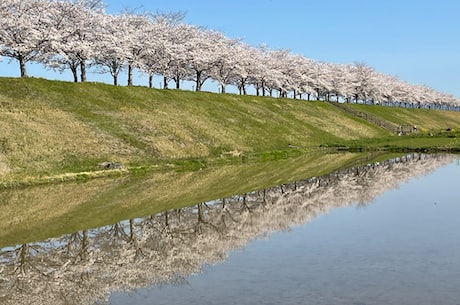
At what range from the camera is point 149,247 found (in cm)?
1736

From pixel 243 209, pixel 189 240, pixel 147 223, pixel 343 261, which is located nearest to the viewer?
pixel 343 261

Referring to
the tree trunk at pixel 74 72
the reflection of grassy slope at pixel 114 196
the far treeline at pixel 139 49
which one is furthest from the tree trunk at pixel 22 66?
the reflection of grassy slope at pixel 114 196

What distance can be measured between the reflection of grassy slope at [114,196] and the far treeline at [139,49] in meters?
34.2

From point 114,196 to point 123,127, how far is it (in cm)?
2563

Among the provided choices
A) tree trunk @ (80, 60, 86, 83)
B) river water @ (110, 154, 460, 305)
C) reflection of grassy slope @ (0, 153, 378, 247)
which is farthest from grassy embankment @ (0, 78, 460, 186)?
river water @ (110, 154, 460, 305)

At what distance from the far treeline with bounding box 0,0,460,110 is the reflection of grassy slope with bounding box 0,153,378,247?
112 feet

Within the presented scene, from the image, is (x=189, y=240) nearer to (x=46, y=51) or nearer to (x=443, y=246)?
(x=443, y=246)

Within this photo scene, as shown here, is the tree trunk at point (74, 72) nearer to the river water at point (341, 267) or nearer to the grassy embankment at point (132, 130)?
the grassy embankment at point (132, 130)

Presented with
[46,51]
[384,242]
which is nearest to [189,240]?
[384,242]

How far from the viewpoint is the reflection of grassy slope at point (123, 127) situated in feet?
135

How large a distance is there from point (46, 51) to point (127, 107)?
1499cm

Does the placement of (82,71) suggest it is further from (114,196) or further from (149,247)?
(149,247)

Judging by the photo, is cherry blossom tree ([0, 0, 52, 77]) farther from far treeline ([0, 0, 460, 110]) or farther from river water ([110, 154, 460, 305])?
river water ([110, 154, 460, 305])

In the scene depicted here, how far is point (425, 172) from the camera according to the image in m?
40.1
